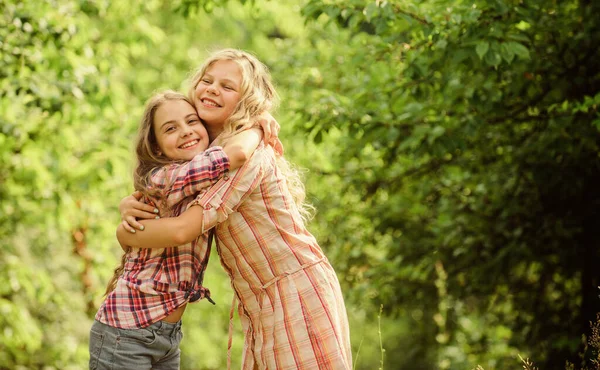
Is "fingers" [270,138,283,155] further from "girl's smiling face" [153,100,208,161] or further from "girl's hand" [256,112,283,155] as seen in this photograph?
"girl's smiling face" [153,100,208,161]

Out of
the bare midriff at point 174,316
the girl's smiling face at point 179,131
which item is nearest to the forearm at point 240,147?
the girl's smiling face at point 179,131

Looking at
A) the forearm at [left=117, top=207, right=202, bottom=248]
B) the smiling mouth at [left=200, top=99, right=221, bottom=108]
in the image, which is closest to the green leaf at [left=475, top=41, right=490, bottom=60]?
the smiling mouth at [left=200, top=99, right=221, bottom=108]

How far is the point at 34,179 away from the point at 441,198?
11.0 feet

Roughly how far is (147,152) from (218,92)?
1.08 feet

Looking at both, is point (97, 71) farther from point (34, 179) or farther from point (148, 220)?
point (148, 220)

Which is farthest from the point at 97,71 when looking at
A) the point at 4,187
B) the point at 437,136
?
the point at 437,136

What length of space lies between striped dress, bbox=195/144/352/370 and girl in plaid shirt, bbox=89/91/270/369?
0.27 feet

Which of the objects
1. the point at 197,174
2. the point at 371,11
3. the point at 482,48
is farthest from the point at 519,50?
the point at 197,174

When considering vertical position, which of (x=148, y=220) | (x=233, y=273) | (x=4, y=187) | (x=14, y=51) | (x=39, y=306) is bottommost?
(x=39, y=306)

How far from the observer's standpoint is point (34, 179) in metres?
6.04

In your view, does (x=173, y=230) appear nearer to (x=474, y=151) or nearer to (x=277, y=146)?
(x=277, y=146)

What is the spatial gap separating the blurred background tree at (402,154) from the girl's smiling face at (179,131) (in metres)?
0.69

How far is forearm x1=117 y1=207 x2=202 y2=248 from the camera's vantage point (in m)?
2.21

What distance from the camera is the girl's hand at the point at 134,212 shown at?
230cm
